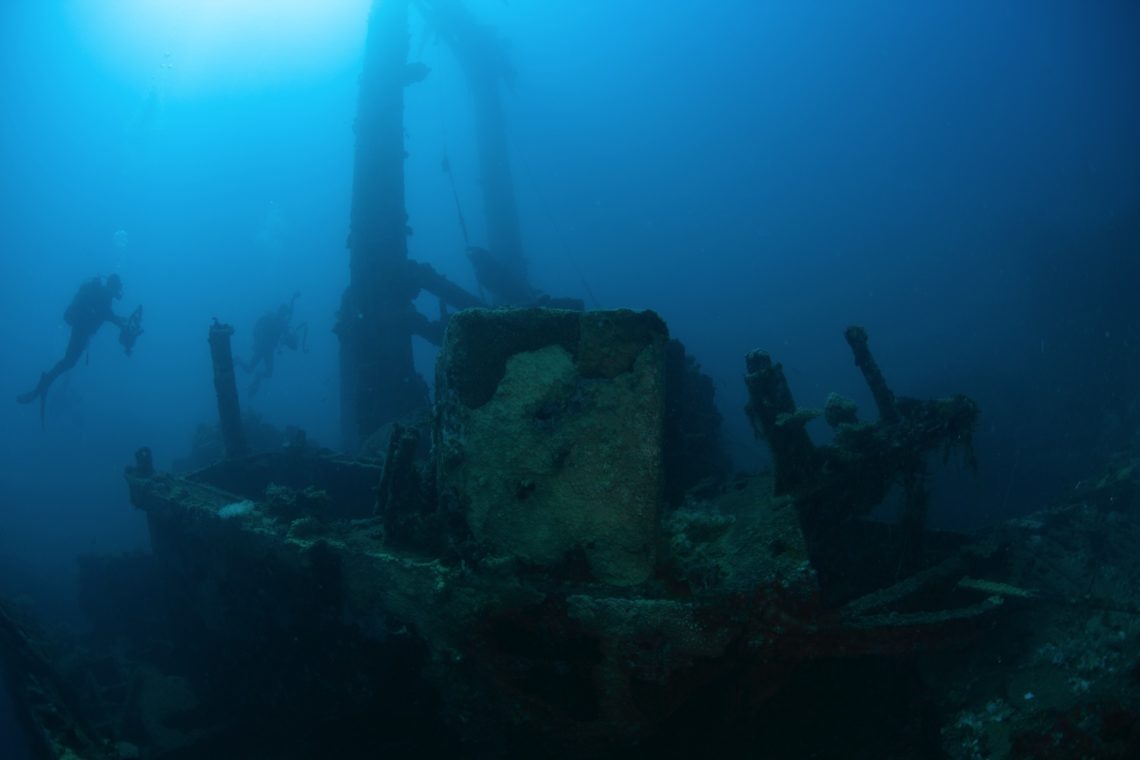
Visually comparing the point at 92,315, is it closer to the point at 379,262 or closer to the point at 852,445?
the point at 379,262

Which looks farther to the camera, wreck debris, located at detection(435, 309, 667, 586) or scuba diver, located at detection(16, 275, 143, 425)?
scuba diver, located at detection(16, 275, 143, 425)

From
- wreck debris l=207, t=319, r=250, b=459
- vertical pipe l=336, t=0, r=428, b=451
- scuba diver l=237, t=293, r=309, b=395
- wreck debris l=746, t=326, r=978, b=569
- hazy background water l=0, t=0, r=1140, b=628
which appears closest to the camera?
wreck debris l=746, t=326, r=978, b=569

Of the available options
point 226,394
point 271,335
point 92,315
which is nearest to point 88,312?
point 92,315

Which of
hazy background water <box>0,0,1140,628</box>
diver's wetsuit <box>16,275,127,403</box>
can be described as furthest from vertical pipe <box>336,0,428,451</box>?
hazy background water <box>0,0,1140,628</box>

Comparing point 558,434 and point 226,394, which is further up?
Result: point 226,394

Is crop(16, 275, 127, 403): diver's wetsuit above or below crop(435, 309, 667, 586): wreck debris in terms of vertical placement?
above

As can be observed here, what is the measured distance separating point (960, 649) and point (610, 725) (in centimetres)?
233

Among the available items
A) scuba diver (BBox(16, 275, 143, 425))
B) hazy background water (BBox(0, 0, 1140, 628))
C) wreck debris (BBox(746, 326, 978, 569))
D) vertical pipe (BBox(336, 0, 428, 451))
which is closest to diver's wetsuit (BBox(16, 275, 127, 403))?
scuba diver (BBox(16, 275, 143, 425))

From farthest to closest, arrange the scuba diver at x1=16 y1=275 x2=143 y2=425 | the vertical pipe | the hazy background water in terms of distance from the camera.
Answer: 1. the hazy background water
2. the scuba diver at x1=16 y1=275 x2=143 y2=425
3. the vertical pipe

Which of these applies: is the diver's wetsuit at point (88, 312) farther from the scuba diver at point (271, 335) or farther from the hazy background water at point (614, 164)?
the hazy background water at point (614, 164)

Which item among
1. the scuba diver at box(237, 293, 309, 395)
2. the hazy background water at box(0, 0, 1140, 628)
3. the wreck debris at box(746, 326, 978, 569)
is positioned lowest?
the wreck debris at box(746, 326, 978, 569)

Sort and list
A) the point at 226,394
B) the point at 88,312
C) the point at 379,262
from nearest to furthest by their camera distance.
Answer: the point at 226,394 < the point at 379,262 < the point at 88,312

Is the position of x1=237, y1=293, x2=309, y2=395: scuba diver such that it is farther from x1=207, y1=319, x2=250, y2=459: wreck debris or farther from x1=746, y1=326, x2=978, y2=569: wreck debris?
x1=746, y1=326, x2=978, y2=569: wreck debris

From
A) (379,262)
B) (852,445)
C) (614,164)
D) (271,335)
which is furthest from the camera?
(614,164)
